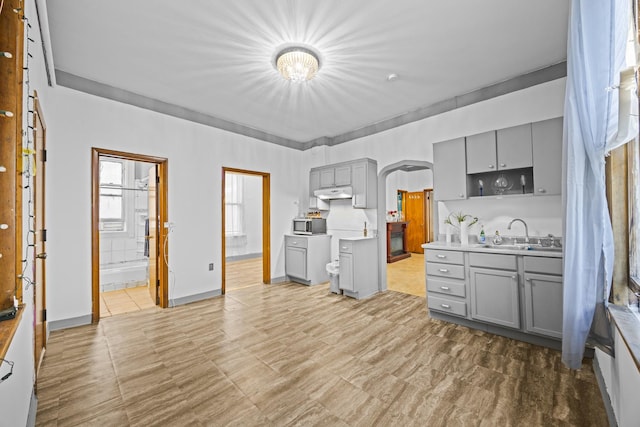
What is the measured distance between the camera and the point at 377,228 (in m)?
4.65

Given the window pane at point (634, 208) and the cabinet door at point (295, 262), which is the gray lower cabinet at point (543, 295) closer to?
the window pane at point (634, 208)

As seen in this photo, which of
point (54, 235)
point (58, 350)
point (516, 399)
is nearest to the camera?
point (516, 399)

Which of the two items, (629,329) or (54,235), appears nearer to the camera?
(629,329)

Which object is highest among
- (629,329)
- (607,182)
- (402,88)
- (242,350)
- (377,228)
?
(402,88)

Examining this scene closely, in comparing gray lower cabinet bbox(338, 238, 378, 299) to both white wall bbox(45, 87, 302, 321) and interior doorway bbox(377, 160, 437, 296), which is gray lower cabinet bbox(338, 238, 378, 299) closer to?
interior doorway bbox(377, 160, 437, 296)

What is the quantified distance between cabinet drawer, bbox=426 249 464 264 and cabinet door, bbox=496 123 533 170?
1.11 m

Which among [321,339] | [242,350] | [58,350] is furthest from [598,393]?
[58,350]

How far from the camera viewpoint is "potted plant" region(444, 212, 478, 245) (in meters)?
3.41

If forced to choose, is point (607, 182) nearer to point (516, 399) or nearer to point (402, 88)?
point (516, 399)

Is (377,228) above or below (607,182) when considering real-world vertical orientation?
below

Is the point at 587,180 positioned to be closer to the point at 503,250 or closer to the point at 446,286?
the point at 503,250

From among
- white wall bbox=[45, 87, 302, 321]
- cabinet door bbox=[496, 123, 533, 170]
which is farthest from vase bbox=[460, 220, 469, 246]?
white wall bbox=[45, 87, 302, 321]

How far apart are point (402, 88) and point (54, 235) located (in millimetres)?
4409

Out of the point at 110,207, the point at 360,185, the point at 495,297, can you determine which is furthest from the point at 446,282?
the point at 110,207
